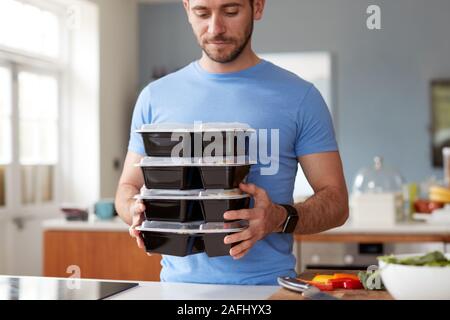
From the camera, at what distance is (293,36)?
6.77m

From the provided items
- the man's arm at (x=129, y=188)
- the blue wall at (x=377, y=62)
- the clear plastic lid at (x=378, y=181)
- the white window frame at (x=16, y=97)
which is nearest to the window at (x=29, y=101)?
the white window frame at (x=16, y=97)

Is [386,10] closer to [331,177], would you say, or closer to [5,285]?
[331,177]

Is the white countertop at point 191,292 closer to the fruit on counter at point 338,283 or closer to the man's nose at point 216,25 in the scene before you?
the fruit on counter at point 338,283

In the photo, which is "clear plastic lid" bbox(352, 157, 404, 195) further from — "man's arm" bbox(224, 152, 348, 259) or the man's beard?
the man's beard

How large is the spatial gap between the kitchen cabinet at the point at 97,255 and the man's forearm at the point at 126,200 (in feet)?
5.30

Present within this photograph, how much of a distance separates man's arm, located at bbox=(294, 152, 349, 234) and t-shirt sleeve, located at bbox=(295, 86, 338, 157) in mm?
18

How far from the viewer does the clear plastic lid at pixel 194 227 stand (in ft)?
4.65

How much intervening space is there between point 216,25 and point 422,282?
2.46ft

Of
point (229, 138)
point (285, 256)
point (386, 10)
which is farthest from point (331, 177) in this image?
point (386, 10)

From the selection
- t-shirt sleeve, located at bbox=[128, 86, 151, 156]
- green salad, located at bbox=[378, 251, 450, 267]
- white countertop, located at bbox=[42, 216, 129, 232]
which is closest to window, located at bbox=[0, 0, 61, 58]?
Result: white countertop, located at bbox=[42, 216, 129, 232]

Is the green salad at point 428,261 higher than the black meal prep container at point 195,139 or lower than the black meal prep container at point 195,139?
lower

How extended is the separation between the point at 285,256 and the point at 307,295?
370 millimetres

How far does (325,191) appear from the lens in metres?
1.71

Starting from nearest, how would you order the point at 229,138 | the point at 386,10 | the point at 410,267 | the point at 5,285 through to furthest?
1. the point at 410,267
2. the point at 229,138
3. the point at 5,285
4. the point at 386,10
